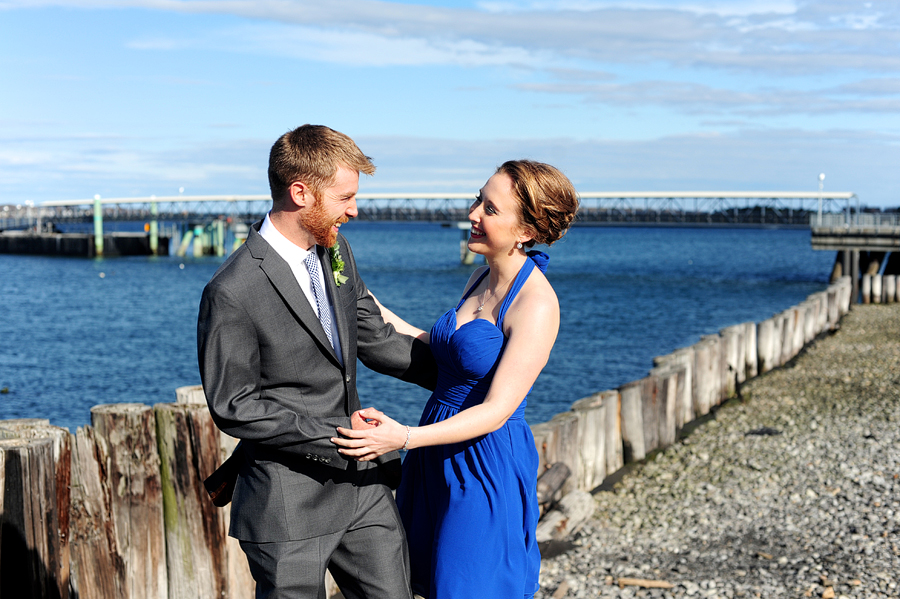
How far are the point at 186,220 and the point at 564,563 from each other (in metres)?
92.8

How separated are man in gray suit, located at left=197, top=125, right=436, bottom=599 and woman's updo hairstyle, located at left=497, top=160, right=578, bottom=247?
68 centimetres

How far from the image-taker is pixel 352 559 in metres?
3.33

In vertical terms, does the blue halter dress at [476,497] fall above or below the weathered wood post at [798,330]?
above

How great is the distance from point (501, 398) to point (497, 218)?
2.55 feet

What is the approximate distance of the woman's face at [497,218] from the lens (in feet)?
11.6

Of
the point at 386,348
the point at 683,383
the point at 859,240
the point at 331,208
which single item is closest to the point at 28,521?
the point at 386,348

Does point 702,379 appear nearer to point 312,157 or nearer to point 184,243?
point 312,157

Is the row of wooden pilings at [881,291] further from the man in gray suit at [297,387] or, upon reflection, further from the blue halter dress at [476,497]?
the man in gray suit at [297,387]

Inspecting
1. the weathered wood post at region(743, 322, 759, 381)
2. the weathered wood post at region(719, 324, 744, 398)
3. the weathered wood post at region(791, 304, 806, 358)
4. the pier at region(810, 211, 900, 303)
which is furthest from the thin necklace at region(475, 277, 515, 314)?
the pier at region(810, 211, 900, 303)

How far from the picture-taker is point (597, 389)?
19.7 meters

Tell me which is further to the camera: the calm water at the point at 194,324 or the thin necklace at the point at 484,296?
the calm water at the point at 194,324

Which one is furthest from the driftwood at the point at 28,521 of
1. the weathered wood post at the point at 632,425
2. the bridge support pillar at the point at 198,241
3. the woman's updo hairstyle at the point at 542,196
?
the bridge support pillar at the point at 198,241

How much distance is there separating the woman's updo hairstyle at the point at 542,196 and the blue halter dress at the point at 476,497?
7.7 inches

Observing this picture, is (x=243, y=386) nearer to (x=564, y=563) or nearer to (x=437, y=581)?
(x=437, y=581)
